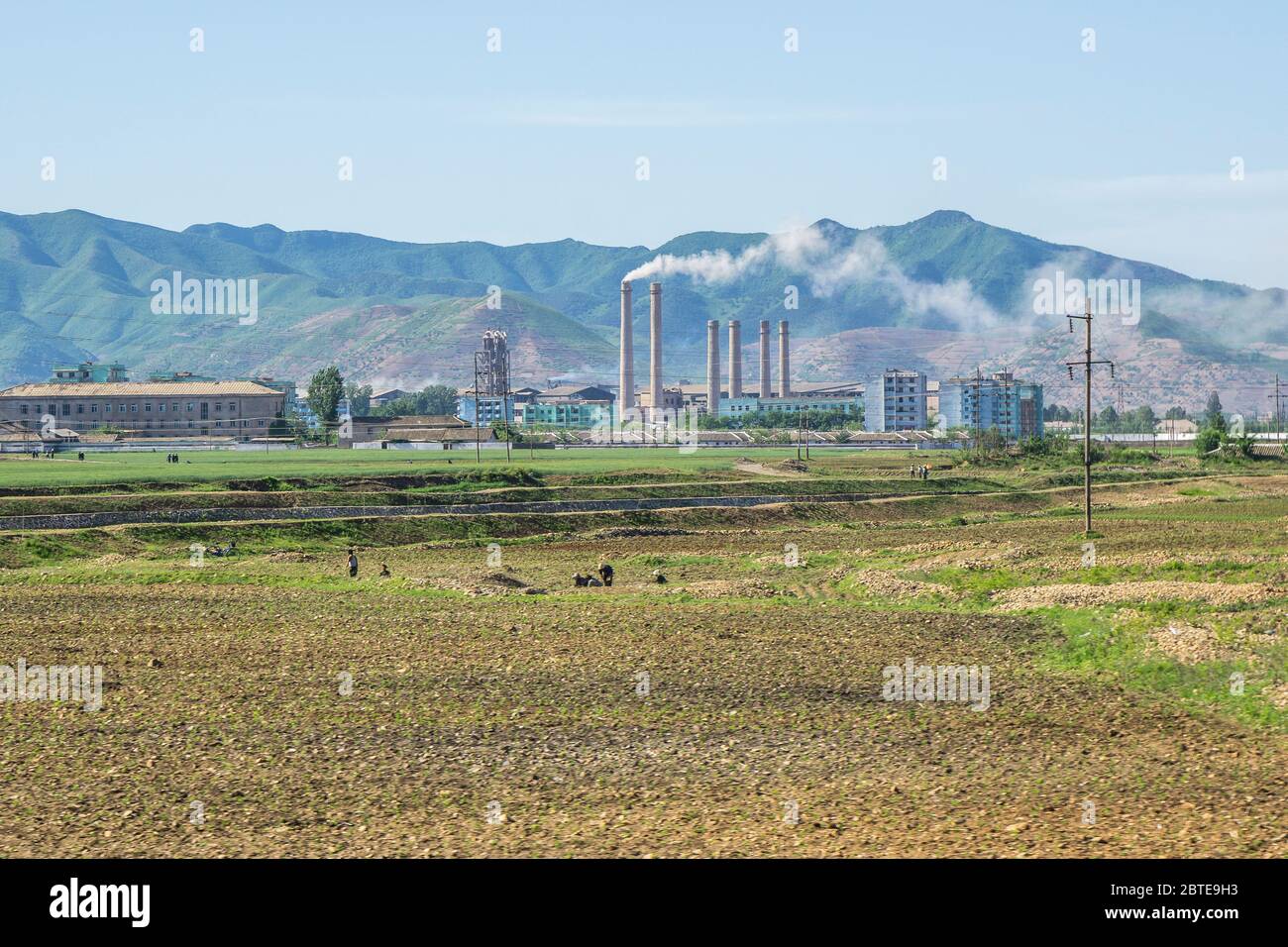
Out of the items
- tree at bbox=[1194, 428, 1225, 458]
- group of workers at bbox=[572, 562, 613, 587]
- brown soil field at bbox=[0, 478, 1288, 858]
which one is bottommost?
group of workers at bbox=[572, 562, 613, 587]

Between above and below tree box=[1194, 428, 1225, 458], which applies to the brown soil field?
below

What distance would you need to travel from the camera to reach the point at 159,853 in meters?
17.9

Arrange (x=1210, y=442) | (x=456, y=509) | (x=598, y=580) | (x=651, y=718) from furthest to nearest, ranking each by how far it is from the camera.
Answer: (x=1210, y=442) < (x=456, y=509) < (x=598, y=580) < (x=651, y=718)

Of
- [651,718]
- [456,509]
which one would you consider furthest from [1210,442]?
[651,718]

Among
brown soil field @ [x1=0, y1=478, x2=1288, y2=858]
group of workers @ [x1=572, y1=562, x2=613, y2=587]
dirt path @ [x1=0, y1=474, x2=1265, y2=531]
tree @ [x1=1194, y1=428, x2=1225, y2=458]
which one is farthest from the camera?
tree @ [x1=1194, y1=428, x2=1225, y2=458]

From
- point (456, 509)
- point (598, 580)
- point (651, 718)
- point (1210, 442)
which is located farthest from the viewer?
point (1210, 442)

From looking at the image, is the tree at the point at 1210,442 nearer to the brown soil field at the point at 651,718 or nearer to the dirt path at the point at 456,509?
the dirt path at the point at 456,509

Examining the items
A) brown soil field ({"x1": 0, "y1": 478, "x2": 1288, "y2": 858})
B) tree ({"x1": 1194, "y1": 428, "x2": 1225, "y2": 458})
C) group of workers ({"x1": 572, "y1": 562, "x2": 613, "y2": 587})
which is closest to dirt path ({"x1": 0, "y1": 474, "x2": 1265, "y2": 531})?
brown soil field ({"x1": 0, "y1": 478, "x2": 1288, "y2": 858})

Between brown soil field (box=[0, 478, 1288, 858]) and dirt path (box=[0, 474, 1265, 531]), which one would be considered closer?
brown soil field (box=[0, 478, 1288, 858])

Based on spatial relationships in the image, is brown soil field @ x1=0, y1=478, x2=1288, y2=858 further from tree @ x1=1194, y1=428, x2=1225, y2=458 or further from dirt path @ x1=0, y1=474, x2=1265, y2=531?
tree @ x1=1194, y1=428, x2=1225, y2=458

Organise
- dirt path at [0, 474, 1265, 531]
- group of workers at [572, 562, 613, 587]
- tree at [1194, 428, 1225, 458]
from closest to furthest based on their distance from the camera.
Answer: group of workers at [572, 562, 613, 587] → dirt path at [0, 474, 1265, 531] → tree at [1194, 428, 1225, 458]

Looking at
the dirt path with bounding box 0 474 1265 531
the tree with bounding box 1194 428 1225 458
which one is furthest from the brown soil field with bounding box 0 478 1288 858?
the tree with bounding box 1194 428 1225 458

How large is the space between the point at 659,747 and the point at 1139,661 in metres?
13.1

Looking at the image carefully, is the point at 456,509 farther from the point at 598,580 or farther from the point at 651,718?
the point at 651,718
